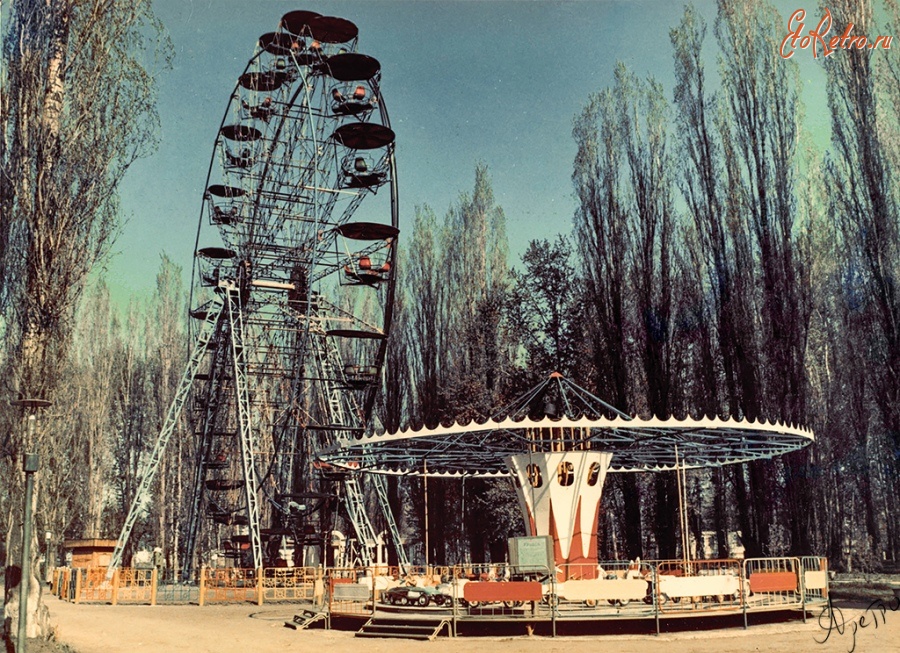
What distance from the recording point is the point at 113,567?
27.3m

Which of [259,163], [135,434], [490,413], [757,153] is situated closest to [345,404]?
[490,413]

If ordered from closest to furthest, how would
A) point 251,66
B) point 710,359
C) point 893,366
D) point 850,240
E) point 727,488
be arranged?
point 893,366 < point 850,240 < point 710,359 < point 251,66 < point 727,488

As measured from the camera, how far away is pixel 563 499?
62.6 ft

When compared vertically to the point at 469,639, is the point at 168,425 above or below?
above

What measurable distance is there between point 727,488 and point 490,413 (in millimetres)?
15760

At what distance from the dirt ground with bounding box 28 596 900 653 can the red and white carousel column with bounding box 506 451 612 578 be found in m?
3.96

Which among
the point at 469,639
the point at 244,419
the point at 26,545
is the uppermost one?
the point at 244,419

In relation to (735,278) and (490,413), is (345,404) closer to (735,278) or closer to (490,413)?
(490,413)

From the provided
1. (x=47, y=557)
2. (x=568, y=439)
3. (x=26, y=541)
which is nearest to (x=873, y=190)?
(x=568, y=439)

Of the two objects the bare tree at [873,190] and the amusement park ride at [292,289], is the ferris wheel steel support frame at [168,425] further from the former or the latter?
the bare tree at [873,190]

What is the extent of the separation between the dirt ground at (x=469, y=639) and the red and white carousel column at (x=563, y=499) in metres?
3.96

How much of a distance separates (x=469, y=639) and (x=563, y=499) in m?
5.28
